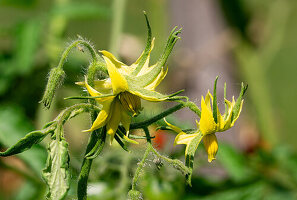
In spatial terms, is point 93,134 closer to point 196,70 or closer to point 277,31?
point 196,70

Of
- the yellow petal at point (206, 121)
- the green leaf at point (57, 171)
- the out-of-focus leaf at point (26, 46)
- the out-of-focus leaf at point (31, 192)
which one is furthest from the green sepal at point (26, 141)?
the out-of-focus leaf at point (26, 46)

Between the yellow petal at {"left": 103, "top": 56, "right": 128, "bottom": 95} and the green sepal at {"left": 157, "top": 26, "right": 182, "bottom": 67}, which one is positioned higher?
the green sepal at {"left": 157, "top": 26, "right": 182, "bottom": 67}

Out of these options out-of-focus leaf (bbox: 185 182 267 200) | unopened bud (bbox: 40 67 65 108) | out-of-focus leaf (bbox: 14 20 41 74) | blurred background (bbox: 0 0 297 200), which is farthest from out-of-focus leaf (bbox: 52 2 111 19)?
unopened bud (bbox: 40 67 65 108)

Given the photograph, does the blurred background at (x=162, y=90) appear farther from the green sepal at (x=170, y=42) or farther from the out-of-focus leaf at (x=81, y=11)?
the green sepal at (x=170, y=42)

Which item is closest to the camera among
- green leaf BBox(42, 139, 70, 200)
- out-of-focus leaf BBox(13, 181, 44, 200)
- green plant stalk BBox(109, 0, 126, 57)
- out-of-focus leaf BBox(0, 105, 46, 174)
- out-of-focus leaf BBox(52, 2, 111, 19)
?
green leaf BBox(42, 139, 70, 200)

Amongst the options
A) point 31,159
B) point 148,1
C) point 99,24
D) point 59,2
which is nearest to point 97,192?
point 31,159

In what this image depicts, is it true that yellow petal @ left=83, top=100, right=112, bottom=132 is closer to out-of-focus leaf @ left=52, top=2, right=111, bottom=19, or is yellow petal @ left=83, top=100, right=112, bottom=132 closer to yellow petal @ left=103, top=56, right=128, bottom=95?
yellow petal @ left=103, top=56, right=128, bottom=95

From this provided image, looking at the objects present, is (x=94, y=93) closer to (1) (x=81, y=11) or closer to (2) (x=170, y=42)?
(2) (x=170, y=42)
